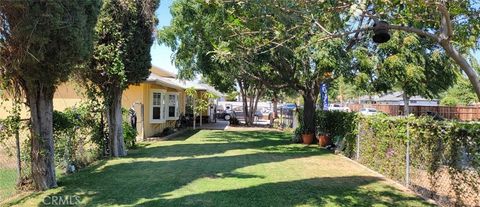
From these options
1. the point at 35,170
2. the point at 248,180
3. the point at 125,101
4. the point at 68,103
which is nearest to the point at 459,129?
the point at 248,180

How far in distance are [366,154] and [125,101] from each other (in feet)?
35.7

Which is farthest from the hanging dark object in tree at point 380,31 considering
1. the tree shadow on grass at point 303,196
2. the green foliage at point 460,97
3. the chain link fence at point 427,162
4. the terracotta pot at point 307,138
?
the green foliage at point 460,97

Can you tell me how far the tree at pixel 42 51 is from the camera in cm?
608

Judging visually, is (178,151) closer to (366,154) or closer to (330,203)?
(366,154)

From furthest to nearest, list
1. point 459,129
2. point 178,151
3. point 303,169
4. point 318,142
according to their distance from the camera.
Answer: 1. point 318,142
2. point 178,151
3. point 303,169
4. point 459,129

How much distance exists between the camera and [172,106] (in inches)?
874

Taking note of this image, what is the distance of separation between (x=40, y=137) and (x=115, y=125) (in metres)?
4.85

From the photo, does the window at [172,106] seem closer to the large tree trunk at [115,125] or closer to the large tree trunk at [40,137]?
the large tree trunk at [115,125]

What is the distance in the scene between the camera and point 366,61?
15.1 meters

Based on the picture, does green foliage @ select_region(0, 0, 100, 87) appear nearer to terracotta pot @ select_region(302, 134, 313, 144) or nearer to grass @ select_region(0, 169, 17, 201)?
grass @ select_region(0, 169, 17, 201)

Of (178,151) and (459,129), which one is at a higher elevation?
(459,129)

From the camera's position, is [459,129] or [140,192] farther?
[140,192]

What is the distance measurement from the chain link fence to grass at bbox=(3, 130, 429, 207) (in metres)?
0.41

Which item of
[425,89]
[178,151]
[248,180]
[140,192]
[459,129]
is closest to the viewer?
[459,129]
